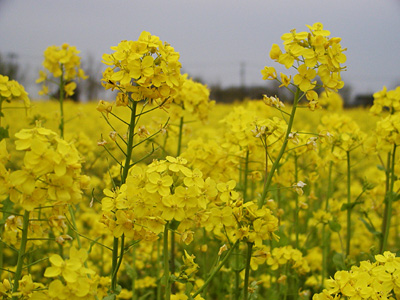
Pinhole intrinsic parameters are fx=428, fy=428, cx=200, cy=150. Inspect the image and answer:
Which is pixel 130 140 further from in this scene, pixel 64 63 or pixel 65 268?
pixel 64 63

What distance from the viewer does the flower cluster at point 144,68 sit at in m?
2.03

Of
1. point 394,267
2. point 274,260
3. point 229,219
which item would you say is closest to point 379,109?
point 274,260

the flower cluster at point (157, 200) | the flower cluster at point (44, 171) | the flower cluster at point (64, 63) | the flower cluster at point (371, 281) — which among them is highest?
the flower cluster at point (64, 63)

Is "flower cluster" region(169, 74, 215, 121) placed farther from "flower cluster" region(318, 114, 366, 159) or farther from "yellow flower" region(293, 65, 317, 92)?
"yellow flower" region(293, 65, 317, 92)

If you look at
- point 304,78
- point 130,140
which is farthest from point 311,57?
point 130,140

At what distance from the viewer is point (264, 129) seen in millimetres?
2250

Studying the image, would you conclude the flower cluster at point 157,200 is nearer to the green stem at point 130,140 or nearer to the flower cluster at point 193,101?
the green stem at point 130,140

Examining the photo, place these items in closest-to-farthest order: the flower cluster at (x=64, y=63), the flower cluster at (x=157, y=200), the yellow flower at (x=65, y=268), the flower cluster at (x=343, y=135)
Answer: the yellow flower at (x=65, y=268)
the flower cluster at (x=157, y=200)
the flower cluster at (x=343, y=135)
the flower cluster at (x=64, y=63)

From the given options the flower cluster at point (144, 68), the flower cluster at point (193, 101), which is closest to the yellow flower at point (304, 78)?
the flower cluster at point (144, 68)

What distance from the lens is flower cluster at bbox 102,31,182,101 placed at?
2.03 meters

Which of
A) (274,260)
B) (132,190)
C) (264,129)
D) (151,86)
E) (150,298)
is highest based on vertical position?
(151,86)

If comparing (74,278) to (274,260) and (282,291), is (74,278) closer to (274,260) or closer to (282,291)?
(274,260)

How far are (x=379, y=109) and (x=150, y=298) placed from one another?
284 cm

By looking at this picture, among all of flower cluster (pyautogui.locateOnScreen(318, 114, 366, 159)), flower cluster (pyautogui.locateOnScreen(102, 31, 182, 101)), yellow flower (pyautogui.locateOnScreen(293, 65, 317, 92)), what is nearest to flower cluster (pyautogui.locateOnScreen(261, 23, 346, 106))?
yellow flower (pyautogui.locateOnScreen(293, 65, 317, 92))
